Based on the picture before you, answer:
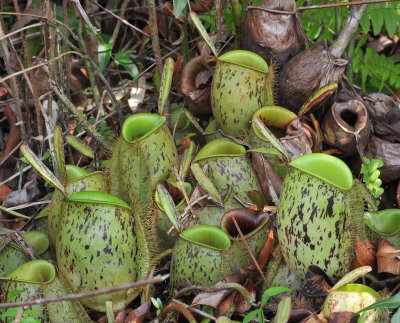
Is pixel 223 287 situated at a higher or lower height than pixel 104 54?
lower

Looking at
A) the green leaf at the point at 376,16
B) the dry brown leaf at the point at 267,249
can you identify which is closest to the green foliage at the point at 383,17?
the green leaf at the point at 376,16

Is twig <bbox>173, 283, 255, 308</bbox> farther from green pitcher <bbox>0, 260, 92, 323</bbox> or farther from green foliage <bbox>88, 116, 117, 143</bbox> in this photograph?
green foliage <bbox>88, 116, 117, 143</bbox>

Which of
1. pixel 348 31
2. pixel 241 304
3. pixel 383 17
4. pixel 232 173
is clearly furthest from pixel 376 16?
pixel 241 304

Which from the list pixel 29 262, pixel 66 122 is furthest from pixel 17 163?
pixel 29 262

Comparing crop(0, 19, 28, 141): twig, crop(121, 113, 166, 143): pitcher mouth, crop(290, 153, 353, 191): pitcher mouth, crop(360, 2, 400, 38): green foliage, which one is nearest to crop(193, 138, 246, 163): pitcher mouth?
crop(121, 113, 166, 143): pitcher mouth

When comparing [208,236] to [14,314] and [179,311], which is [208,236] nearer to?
[179,311]

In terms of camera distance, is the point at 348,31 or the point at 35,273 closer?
the point at 35,273

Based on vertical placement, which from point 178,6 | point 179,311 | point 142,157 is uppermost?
point 178,6
